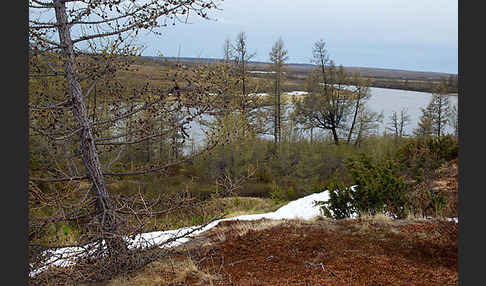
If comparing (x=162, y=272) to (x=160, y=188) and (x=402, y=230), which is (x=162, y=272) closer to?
(x=402, y=230)

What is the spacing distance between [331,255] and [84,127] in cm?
317

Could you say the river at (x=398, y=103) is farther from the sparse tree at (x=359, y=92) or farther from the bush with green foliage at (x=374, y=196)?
the bush with green foliage at (x=374, y=196)

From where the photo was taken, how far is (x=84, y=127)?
161 inches

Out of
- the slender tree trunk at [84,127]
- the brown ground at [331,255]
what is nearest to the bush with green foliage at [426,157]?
the brown ground at [331,255]

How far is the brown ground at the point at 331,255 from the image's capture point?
3791mm

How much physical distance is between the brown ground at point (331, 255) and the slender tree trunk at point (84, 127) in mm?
971

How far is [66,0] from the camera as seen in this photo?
4.07 m

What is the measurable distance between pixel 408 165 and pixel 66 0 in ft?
31.7

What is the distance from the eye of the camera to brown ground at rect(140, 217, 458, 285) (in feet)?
12.4

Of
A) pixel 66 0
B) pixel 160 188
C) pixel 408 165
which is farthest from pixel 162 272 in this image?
pixel 160 188

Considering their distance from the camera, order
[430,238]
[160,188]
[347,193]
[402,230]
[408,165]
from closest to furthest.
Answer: [430,238]
[402,230]
[347,193]
[408,165]
[160,188]

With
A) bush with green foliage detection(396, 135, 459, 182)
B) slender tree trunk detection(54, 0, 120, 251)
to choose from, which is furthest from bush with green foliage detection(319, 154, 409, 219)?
slender tree trunk detection(54, 0, 120, 251)

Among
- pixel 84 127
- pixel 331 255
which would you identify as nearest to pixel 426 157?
pixel 331 255

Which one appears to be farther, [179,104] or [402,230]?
[402,230]
